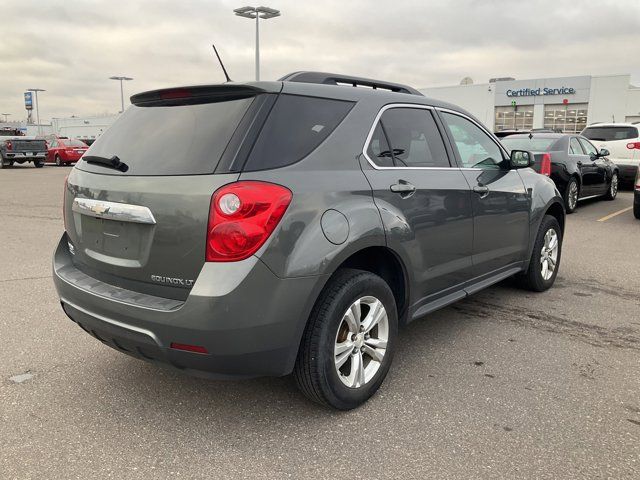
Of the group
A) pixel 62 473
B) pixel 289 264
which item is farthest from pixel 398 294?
pixel 62 473

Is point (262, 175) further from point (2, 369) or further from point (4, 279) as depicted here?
point (4, 279)

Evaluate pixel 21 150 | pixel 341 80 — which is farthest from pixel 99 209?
pixel 21 150

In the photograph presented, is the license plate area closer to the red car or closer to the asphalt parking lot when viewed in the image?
the asphalt parking lot

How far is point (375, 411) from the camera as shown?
2.96m

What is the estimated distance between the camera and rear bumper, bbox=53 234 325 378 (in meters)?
2.39

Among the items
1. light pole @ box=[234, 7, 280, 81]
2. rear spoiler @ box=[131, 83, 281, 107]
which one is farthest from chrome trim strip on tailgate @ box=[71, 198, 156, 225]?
light pole @ box=[234, 7, 280, 81]

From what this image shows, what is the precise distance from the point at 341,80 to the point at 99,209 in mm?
1687

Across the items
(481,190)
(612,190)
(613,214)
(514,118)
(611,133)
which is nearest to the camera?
(481,190)

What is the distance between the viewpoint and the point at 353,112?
10.1 ft

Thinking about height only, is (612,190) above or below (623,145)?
below

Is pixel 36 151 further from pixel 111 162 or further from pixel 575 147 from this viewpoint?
pixel 111 162

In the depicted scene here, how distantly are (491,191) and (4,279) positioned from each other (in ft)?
15.9

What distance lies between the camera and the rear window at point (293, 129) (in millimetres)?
2566

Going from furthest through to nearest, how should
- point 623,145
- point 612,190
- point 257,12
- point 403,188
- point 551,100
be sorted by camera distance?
point 551,100 < point 257,12 < point 623,145 < point 612,190 < point 403,188
